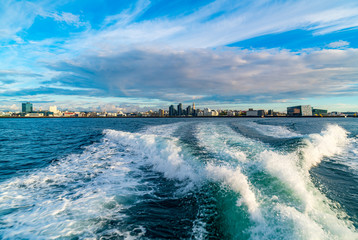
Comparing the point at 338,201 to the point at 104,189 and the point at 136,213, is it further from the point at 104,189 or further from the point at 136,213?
the point at 104,189

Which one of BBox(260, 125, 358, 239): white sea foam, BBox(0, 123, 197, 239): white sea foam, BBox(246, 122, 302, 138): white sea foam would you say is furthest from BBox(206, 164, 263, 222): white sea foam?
BBox(246, 122, 302, 138): white sea foam

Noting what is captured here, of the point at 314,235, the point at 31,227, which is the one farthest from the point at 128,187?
the point at 314,235

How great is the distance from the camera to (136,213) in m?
4.72

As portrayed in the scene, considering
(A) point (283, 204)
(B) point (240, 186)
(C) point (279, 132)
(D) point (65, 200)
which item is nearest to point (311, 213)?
(A) point (283, 204)

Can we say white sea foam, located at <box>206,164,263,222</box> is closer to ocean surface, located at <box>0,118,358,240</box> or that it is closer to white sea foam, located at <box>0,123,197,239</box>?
ocean surface, located at <box>0,118,358,240</box>

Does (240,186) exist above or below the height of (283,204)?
above

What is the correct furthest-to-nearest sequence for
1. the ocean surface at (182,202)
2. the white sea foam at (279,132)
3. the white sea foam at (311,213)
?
the white sea foam at (279,132) < the ocean surface at (182,202) < the white sea foam at (311,213)

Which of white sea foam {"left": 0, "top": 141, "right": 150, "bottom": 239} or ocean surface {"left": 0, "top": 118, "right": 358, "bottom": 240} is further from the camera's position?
white sea foam {"left": 0, "top": 141, "right": 150, "bottom": 239}

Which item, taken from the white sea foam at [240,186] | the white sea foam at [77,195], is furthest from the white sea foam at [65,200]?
the white sea foam at [240,186]

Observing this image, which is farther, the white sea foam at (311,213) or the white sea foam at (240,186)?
the white sea foam at (240,186)

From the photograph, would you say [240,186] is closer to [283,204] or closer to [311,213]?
[283,204]

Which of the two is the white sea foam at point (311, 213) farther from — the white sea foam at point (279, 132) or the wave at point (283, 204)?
the white sea foam at point (279, 132)

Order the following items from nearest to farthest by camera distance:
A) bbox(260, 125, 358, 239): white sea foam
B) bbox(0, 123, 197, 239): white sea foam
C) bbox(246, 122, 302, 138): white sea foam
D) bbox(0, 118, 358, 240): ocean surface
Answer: bbox(260, 125, 358, 239): white sea foam, bbox(0, 118, 358, 240): ocean surface, bbox(0, 123, 197, 239): white sea foam, bbox(246, 122, 302, 138): white sea foam

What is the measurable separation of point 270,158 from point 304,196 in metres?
2.56
